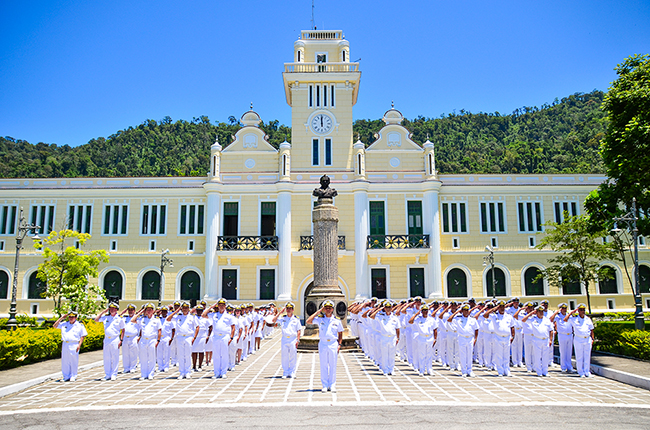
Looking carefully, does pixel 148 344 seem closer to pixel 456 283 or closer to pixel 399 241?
pixel 399 241

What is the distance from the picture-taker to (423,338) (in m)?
11.8

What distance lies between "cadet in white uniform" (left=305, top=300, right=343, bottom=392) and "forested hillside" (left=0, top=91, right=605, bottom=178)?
5204 cm

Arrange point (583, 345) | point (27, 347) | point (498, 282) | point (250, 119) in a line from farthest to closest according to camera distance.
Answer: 1. point (250, 119)
2. point (498, 282)
3. point (27, 347)
4. point (583, 345)

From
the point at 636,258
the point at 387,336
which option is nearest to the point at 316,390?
the point at 387,336

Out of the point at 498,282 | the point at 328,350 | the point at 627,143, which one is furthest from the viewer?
the point at 498,282

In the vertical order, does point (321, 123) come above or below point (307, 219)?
above

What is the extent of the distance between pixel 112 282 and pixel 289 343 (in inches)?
850

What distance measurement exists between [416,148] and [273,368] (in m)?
20.2

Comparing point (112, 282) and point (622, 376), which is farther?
point (112, 282)

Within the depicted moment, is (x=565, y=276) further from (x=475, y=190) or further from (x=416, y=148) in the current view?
(x=416, y=148)

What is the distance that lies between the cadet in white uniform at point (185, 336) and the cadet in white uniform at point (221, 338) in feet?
1.37

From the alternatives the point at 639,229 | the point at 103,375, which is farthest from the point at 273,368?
the point at 639,229

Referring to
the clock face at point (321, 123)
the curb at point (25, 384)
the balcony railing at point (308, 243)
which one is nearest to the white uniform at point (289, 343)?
the curb at point (25, 384)

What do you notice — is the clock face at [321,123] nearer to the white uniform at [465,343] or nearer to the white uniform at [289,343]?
the white uniform at [465,343]
